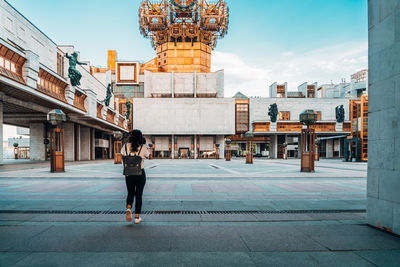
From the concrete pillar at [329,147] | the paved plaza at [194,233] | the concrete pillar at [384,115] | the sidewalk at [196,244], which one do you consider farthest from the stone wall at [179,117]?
the concrete pillar at [384,115]

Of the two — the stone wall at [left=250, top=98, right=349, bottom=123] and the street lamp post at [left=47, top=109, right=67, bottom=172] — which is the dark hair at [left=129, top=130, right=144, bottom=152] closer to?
the street lamp post at [left=47, top=109, right=67, bottom=172]

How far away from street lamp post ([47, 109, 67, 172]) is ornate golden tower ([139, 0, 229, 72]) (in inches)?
2086

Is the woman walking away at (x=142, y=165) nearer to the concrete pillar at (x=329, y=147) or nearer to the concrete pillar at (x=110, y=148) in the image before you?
the concrete pillar at (x=110, y=148)

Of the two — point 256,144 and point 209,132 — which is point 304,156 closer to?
point 209,132

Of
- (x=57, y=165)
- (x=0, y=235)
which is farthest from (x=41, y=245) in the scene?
(x=57, y=165)

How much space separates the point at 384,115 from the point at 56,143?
661 inches

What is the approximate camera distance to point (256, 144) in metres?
71.9

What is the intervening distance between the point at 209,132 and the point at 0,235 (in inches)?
1841

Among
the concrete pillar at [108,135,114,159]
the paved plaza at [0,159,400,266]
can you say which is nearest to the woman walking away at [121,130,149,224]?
the paved plaza at [0,159,400,266]

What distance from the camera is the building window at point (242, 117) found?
56.2 metres

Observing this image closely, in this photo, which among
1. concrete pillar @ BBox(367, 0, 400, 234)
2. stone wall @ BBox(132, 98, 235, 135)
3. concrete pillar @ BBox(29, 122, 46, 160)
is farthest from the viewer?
stone wall @ BBox(132, 98, 235, 135)

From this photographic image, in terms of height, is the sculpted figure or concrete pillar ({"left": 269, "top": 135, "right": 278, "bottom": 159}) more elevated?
the sculpted figure

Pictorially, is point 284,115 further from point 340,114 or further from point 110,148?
point 110,148

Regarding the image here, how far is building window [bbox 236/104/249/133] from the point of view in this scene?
185 ft
